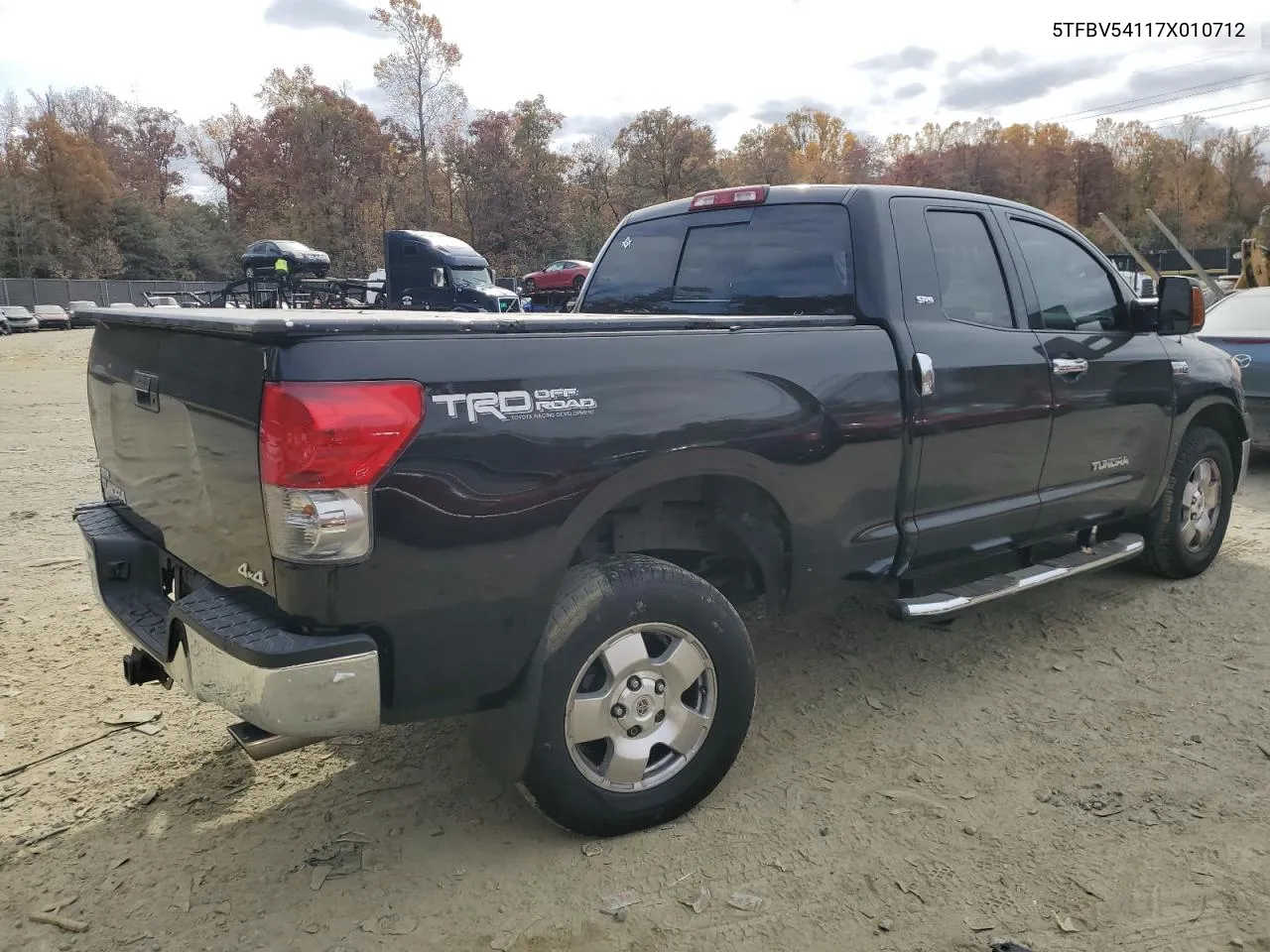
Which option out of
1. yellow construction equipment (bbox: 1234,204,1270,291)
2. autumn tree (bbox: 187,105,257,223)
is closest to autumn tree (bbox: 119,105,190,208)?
autumn tree (bbox: 187,105,257,223)

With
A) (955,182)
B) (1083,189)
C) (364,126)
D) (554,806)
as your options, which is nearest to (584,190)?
(364,126)

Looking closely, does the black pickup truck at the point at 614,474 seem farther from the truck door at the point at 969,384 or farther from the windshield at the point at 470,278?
the windshield at the point at 470,278

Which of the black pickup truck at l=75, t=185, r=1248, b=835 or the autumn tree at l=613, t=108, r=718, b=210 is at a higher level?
the autumn tree at l=613, t=108, r=718, b=210

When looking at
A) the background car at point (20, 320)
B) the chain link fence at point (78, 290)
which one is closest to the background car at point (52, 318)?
the background car at point (20, 320)

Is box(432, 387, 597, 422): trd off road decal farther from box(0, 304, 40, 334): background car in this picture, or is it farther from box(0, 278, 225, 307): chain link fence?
box(0, 278, 225, 307): chain link fence

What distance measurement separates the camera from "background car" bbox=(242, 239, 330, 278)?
26.6 metres

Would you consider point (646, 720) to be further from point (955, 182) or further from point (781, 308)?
point (955, 182)

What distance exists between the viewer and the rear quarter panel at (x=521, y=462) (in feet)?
7.56

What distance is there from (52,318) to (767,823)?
46.5 meters

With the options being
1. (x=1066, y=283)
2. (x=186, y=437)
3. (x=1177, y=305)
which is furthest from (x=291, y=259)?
(x=186, y=437)

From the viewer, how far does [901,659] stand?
4238 mm

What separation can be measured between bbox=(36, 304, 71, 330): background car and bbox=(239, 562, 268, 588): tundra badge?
148 ft

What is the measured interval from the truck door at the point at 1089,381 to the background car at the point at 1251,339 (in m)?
3.30

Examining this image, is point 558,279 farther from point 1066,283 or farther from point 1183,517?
point 1066,283
